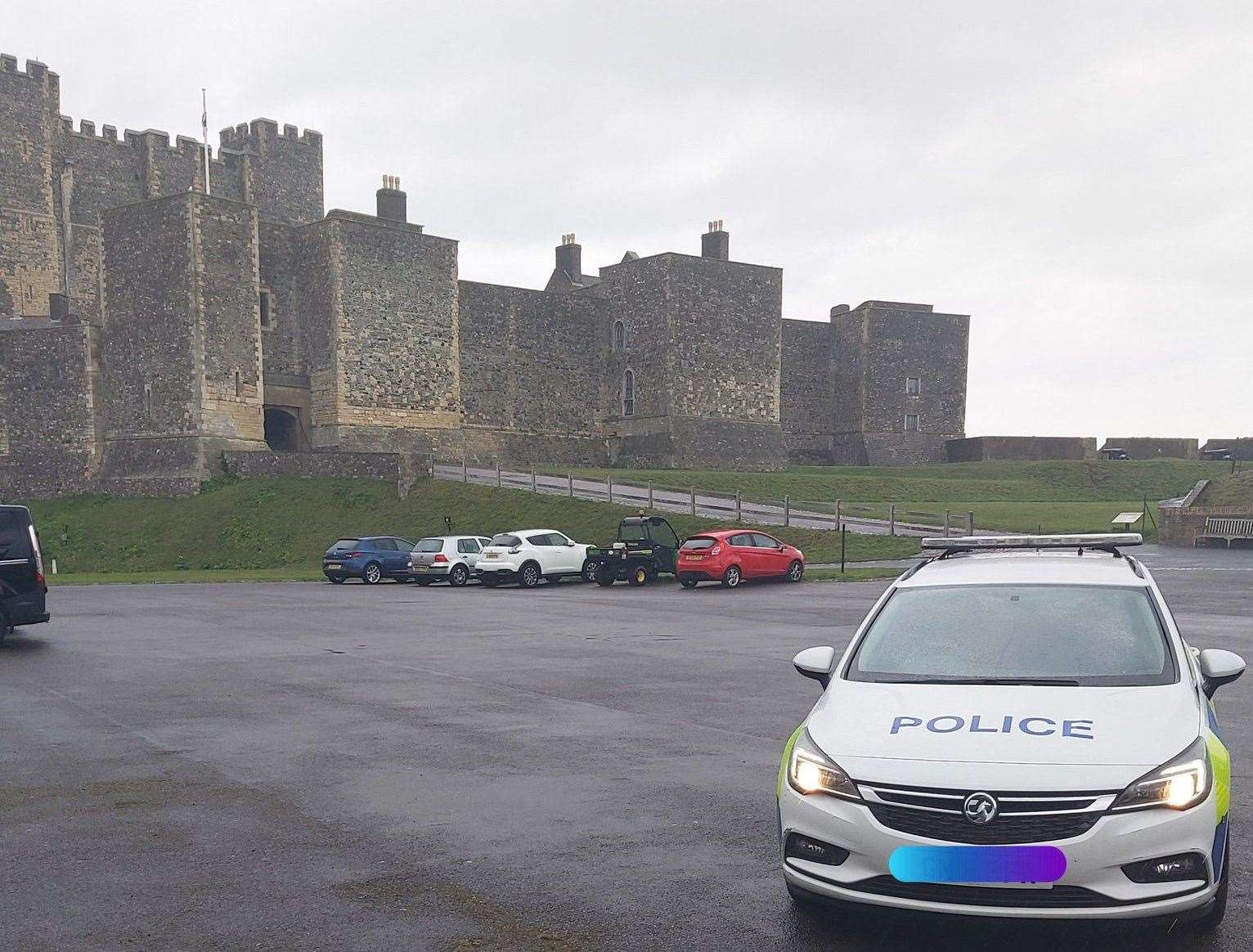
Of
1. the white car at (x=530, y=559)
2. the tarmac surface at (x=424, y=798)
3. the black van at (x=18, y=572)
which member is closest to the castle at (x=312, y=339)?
the white car at (x=530, y=559)

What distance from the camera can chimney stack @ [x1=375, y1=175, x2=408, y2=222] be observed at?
4938 centimetres

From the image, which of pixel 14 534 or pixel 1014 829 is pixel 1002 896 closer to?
pixel 1014 829

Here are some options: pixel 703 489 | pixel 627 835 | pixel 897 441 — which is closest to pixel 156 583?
pixel 703 489

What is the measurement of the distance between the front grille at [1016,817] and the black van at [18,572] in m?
13.7

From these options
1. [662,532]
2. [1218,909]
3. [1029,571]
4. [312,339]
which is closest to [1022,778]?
[1218,909]

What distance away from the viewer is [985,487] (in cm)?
4866

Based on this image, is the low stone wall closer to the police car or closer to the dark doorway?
the dark doorway

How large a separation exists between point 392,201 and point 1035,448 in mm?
33903

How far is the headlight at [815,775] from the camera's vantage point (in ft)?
15.2

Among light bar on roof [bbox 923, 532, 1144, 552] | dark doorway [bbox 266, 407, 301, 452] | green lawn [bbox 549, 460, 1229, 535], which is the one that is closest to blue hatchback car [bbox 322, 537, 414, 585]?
green lawn [bbox 549, 460, 1229, 535]

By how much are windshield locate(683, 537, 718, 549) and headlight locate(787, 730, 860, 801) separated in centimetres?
2060

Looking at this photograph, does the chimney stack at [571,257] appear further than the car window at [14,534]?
Yes

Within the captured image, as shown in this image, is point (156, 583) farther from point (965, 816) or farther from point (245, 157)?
point (245, 157)

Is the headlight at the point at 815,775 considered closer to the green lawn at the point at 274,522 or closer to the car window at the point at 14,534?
the car window at the point at 14,534
